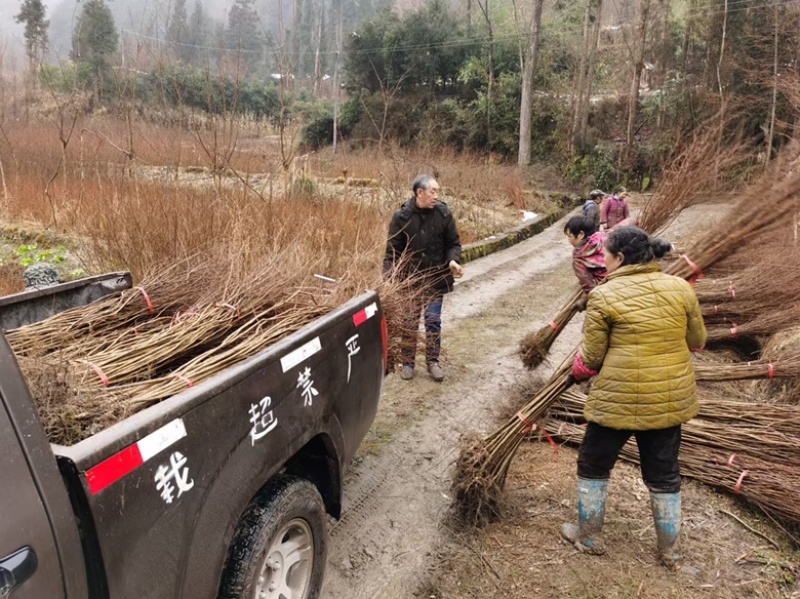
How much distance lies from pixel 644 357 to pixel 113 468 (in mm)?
2061

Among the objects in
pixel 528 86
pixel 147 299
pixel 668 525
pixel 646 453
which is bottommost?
pixel 668 525

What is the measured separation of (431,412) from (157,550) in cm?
298

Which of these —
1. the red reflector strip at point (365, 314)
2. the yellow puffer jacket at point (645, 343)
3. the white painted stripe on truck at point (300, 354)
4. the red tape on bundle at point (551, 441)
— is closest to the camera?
the white painted stripe on truck at point (300, 354)

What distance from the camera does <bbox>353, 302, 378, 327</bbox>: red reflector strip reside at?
2.75 m

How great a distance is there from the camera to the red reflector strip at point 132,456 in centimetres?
129

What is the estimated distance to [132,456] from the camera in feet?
4.58

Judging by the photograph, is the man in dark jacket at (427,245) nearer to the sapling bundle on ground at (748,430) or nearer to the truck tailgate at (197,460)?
the sapling bundle on ground at (748,430)

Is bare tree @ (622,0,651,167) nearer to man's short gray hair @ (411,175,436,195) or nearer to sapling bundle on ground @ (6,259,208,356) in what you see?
man's short gray hair @ (411,175,436,195)

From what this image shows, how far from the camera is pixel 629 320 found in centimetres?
248

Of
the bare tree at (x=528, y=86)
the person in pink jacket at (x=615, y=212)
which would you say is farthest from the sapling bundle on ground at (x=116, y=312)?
the bare tree at (x=528, y=86)

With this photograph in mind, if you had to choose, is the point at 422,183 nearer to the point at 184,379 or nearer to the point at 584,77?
the point at 184,379

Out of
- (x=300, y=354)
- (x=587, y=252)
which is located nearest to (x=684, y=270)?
(x=587, y=252)

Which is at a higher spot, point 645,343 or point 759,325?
point 645,343

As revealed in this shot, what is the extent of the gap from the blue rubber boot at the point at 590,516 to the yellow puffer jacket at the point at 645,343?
0.38 m
